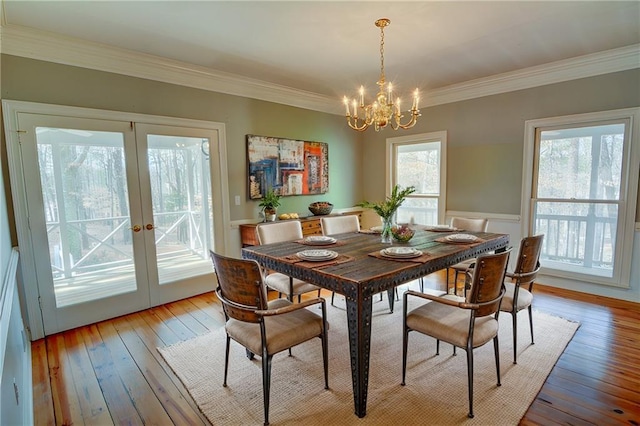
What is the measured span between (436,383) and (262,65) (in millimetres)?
3444

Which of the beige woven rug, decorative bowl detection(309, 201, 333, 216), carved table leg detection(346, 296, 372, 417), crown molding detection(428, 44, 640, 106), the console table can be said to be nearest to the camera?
carved table leg detection(346, 296, 372, 417)

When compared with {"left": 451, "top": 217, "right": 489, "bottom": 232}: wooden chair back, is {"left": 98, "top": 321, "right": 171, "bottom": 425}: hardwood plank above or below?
below

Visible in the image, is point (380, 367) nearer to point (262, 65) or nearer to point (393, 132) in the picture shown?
point (262, 65)

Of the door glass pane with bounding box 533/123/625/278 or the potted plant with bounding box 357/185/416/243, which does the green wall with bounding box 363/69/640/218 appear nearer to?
the door glass pane with bounding box 533/123/625/278

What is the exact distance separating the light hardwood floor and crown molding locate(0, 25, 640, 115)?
8.24 feet

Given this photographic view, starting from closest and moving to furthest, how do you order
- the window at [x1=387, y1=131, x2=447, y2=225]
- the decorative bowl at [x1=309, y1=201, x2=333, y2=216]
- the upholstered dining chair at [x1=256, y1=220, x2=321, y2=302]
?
the upholstered dining chair at [x1=256, y1=220, x2=321, y2=302] → the decorative bowl at [x1=309, y1=201, x2=333, y2=216] → the window at [x1=387, y1=131, x2=447, y2=225]

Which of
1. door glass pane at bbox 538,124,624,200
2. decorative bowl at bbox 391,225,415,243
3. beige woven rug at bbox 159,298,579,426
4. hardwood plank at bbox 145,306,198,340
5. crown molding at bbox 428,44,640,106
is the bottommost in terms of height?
beige woven rug at bbox 159,298,579,426

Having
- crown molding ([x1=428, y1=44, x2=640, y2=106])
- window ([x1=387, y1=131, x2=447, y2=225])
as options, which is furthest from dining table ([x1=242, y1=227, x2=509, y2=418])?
crown molding ([x1=428, y1=44, x2=640, y2=106])

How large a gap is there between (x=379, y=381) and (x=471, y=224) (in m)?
2.11

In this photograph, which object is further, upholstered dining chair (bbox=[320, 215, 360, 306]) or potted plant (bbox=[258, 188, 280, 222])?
potted plant (bbox=[258, 188, 280, 222])

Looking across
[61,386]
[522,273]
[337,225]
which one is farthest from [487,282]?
[61,386]

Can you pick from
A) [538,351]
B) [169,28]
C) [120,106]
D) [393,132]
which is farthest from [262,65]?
[538,351]

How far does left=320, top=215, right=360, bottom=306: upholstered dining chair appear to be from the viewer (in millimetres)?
3492

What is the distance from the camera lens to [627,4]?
7.93 ft
